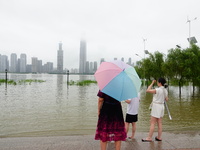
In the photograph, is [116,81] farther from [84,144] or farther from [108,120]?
[84,144]

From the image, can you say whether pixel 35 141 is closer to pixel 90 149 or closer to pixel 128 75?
pixel 90 149

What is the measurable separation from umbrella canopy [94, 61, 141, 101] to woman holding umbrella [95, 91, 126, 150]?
226 mm

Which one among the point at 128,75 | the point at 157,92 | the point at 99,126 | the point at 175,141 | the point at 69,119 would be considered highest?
the point at 128,75

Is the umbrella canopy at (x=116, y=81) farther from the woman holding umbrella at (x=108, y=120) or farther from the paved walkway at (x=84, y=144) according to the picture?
the paved walkway at (x=84, y=144)

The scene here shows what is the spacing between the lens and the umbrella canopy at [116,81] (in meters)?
3.76

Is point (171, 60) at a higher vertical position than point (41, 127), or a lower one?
higher

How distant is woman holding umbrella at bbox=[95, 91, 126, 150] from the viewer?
3943 mm

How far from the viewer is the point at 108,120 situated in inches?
156

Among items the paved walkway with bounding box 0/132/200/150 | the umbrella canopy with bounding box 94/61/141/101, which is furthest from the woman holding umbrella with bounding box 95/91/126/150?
the paved walkway with bounding box 0/132/200/150

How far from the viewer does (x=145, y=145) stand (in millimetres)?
5207

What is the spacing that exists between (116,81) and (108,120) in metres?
0.83

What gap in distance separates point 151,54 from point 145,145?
3519 centimetres

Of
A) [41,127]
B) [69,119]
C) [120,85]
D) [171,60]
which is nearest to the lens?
[120,85]

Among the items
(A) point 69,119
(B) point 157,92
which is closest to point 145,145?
(B) point 157,92
